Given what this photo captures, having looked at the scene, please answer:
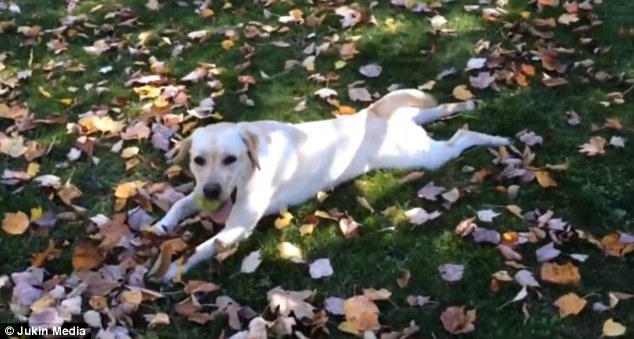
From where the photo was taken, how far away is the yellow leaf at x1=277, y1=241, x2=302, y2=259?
4.50 metres

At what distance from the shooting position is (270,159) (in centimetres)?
482

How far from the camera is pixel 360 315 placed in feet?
13.2

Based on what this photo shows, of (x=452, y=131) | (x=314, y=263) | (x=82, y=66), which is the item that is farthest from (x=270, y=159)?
(x=82, y=66)

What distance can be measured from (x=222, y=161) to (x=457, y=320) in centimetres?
139

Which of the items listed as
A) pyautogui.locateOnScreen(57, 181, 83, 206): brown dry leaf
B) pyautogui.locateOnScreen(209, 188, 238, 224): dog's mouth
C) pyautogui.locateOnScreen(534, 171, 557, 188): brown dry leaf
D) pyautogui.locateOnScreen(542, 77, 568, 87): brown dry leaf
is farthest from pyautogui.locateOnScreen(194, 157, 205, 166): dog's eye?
pyautogui.locateOnScreen(542, 77, 568, 87): brown dry leaf

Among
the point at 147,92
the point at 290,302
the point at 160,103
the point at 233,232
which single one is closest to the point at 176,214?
the point at 233,232

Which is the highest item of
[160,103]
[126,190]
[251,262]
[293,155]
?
[293,155]

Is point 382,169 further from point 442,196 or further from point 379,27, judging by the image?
point 379,27

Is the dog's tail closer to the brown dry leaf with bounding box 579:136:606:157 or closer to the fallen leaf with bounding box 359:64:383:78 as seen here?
the fallen leaf with bounding box 359:64:383:78

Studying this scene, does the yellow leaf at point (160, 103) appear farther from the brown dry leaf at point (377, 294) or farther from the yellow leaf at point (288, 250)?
the brown dry leaf at point (377, 294)

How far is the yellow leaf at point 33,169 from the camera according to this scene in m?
5.25

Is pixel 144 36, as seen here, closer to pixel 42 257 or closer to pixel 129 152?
pixel 129 152

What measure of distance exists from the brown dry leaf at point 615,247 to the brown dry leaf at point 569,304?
413 mm

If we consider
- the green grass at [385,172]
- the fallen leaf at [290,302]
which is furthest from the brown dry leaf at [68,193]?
the fallen leaf at [290,302]
